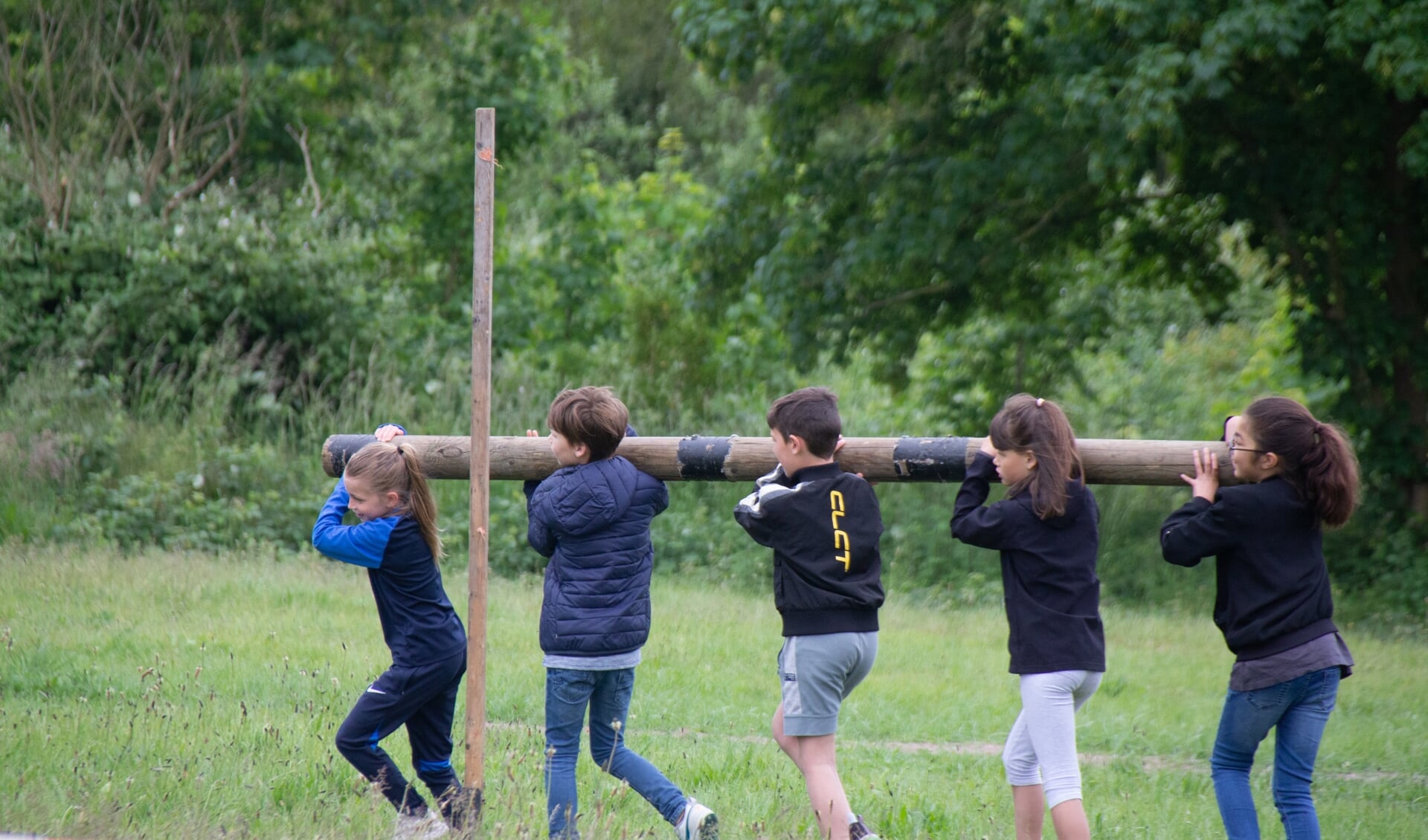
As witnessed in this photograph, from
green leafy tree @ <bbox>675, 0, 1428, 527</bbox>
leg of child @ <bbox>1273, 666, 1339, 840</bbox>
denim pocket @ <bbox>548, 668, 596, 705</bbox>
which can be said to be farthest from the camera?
green leafy tree @ <bbox>675, 0, 1428, 527</bbox>

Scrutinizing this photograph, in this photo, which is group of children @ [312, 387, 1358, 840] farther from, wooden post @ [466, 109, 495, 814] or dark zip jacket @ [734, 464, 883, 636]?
wooden post @ [466, 109, 495, 814]

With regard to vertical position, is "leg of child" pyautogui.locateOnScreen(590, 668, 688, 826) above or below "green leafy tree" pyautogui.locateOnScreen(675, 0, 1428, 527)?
below

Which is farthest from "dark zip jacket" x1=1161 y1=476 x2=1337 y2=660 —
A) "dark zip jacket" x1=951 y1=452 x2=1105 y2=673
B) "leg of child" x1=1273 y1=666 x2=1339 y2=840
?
"dark zip jacket" x1=951 y1=452 x2=1105 y2=673

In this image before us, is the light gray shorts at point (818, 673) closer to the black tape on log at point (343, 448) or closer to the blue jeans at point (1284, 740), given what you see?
the blue jeans at point (1284, 740)

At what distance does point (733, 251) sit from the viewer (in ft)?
42.9

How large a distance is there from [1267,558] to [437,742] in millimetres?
3252

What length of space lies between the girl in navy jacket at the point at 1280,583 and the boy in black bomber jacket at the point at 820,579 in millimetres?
1102

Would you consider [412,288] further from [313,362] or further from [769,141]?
[769,141]

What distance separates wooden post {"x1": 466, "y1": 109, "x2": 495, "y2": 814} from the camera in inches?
175

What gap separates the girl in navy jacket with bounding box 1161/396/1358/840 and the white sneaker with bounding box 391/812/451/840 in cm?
293

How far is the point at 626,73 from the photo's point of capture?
98.2 ft

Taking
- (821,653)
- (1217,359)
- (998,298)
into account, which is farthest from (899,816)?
(1217,359)

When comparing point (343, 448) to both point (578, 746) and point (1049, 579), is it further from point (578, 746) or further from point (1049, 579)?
point (1049, 579)

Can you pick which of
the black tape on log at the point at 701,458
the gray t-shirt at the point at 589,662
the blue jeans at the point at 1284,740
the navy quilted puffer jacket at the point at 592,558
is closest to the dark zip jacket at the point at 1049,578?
A: the blue jeans at the point at 1284,740
